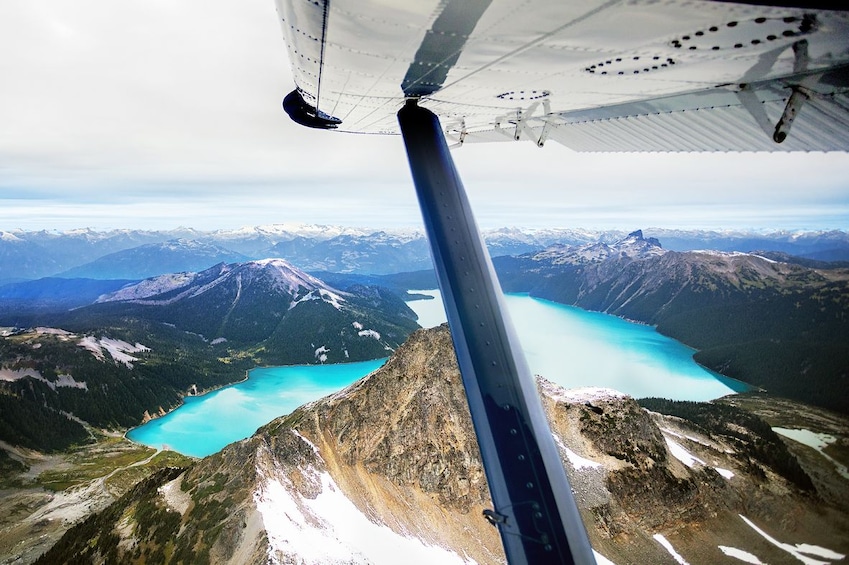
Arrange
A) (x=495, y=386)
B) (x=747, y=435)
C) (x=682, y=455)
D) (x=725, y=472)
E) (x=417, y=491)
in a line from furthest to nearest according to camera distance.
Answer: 1. (x=747, y=435)
2. (x=725, y=472)
3. (x=682, y=455)
4. (x=417, y=491)
5. (x=495, y=386)

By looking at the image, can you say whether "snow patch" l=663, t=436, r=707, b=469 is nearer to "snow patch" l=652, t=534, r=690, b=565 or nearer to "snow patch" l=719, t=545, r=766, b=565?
"snow patch" l=719, t=545, r=766, b=565

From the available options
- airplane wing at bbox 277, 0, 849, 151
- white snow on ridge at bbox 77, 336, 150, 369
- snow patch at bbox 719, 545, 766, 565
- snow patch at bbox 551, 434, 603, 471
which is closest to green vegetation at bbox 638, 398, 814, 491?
snow patch at bbox 719, 545, 766, 565

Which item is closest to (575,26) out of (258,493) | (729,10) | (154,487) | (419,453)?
(729,10)

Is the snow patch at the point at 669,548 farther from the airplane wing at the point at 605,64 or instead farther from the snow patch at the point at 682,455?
the airplane wing at the point at 605,64

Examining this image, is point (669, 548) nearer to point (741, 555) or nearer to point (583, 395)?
point (741, 555)

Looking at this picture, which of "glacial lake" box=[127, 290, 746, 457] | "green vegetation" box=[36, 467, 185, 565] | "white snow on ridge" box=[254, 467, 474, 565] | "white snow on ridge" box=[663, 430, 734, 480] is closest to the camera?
"white snow on ridge" box=[254, 467, 474, 565]

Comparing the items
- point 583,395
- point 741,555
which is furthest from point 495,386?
point 741,555

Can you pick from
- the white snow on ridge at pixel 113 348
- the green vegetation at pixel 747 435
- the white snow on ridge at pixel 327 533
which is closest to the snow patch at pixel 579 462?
the white snow on ridge at pixel 327 533
